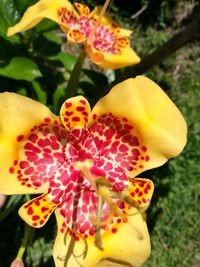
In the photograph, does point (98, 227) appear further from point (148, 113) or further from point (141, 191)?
point (148, 113)

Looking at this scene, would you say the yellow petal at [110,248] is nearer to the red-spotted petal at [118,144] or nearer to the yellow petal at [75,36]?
the red-spotted petal at [118,144]

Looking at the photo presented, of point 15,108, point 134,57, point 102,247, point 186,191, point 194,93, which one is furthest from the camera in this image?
point 194,93

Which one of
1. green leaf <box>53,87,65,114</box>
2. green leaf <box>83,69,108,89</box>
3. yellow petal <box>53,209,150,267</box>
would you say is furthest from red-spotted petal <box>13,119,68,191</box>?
green leaf <box>83,69,108,89</box>

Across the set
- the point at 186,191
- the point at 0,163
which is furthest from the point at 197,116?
the point at 0,163

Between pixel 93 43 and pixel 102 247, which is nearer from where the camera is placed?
pixel 102 247

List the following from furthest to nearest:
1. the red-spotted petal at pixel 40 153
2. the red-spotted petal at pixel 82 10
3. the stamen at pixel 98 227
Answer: the red-spotted petal at pixel 82 10, the red-spotted petal at pixel 40 153, the stamen at pixel 98 227

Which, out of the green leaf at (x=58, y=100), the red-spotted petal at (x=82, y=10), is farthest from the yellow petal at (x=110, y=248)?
the red-spotted petal at (x=82, y=10)

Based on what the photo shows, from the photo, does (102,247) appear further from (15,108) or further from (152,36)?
(152,36)
